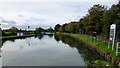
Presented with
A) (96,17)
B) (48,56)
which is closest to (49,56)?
(48,56)

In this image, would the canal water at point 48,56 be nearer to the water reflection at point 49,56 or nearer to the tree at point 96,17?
the water reflection at point 49,56

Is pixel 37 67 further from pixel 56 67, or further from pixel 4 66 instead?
pixel 4 66

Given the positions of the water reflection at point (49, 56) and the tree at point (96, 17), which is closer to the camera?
the water reflection at point (49, 56)

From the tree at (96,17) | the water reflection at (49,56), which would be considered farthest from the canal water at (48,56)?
the tree at (96,17)

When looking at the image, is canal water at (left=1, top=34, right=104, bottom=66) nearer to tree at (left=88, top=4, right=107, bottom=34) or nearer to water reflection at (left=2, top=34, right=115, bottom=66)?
Result: water reflection at (left=2, top=34, right=115, bottom=66)

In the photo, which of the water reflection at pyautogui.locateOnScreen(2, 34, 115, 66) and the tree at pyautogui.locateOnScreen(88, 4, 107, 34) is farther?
the tree at pyautogui.locateOnScreen(88, 4, 107, 34)

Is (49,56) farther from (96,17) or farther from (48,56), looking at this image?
(96,17)

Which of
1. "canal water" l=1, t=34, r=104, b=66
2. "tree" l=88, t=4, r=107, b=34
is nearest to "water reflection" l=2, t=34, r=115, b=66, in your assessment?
"canal water" l=1, t=34, r=104, b=66

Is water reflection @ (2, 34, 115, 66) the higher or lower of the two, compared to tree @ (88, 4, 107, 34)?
lower

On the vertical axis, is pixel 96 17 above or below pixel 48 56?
above

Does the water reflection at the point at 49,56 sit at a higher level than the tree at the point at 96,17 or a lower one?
lower

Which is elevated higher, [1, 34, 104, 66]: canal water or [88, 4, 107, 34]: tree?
[88, 4, 107, 34]: tree

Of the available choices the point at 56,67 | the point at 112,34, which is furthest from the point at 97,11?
the point at 56,67

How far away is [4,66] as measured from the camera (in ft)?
32.9
